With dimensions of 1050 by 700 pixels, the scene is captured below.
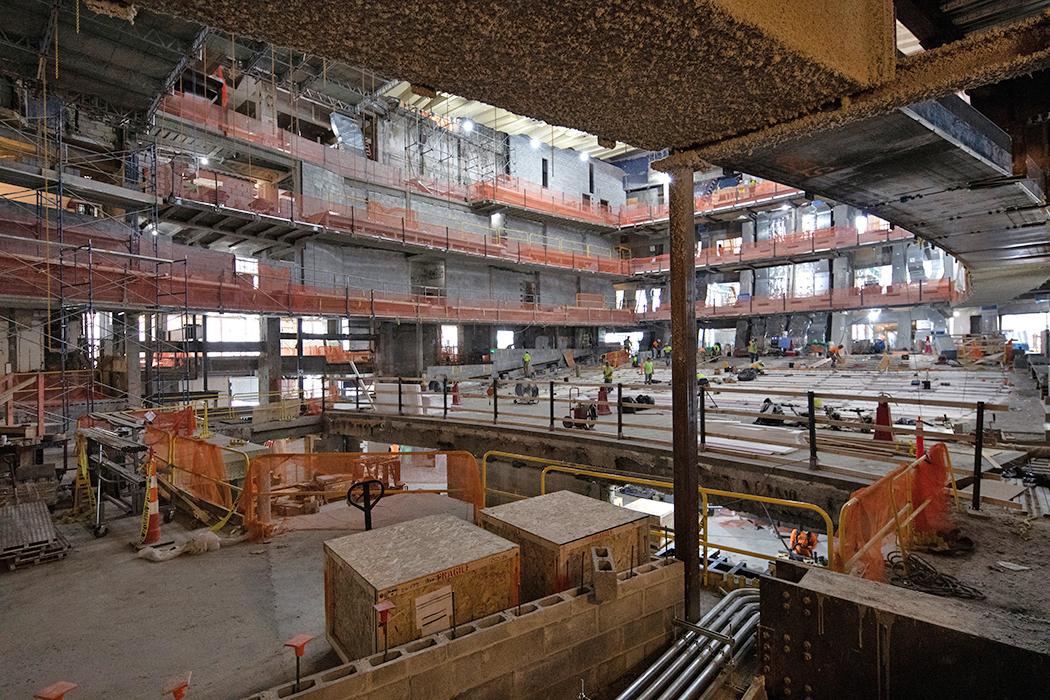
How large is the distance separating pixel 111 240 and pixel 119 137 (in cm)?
551

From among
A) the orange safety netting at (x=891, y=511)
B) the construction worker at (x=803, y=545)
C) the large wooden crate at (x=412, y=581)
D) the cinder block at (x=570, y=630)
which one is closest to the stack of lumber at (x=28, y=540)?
the large wooden crate at (x=412, y=581)

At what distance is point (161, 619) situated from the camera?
15.5 ft

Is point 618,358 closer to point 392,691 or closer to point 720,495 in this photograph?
point 720,495

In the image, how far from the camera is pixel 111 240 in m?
17.6

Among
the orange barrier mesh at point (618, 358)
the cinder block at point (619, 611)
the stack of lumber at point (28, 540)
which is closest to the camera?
the cinder block at point (619, 611)

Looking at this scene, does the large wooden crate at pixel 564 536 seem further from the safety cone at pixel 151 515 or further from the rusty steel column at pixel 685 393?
the safety cone at pixel 151 515

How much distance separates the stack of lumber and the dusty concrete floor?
16cm

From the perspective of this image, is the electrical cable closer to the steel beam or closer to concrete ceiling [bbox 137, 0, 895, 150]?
the steel beam

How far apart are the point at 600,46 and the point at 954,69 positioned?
192 cm

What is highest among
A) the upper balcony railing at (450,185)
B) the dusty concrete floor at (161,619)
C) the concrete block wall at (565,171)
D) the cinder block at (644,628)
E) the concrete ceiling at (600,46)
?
the concrete block wall at (565,171)

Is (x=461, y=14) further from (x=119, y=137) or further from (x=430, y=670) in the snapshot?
(x=119, y=137)

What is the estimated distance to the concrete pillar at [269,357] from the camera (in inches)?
906

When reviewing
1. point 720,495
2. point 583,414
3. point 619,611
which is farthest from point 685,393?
point 583,414

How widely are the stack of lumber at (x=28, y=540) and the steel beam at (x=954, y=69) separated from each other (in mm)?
8980
